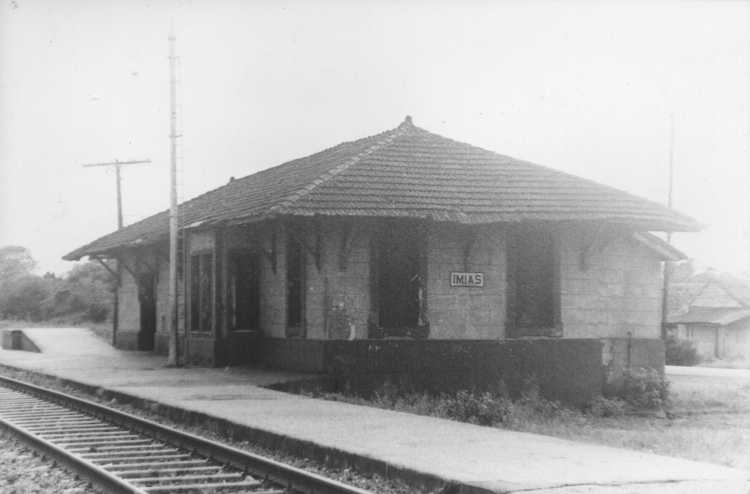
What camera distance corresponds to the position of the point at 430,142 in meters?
19.1

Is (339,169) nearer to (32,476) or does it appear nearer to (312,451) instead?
(312,451)

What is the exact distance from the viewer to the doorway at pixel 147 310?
81.0 feet

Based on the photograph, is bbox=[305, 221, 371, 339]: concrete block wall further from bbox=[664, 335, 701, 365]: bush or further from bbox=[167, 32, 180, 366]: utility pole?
bbox=[664, 335, 701, 365]: bush

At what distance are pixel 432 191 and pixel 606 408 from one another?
4.82 m

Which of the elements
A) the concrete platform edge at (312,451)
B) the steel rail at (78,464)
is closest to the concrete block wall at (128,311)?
the concrete platform edge at (312,451)

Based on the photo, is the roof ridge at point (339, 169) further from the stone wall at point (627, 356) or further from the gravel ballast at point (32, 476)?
the gravel ballast at point (32, 476)

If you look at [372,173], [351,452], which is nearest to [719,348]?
[372,173]

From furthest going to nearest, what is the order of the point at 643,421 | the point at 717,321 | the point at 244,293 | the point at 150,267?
the point at 717,321
the point at 150,267
the point at 244,293
the point at 643,421

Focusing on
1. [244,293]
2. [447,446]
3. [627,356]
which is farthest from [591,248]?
[447,446]

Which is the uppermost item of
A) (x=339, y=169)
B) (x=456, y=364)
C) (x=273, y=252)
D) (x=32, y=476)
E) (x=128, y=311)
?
(x=339, y=169)

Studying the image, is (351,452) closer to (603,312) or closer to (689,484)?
(689,484)

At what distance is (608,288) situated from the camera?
56.5 ft

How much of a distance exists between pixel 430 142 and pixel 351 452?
467 inches

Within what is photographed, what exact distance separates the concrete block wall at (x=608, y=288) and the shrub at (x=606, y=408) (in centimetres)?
127
